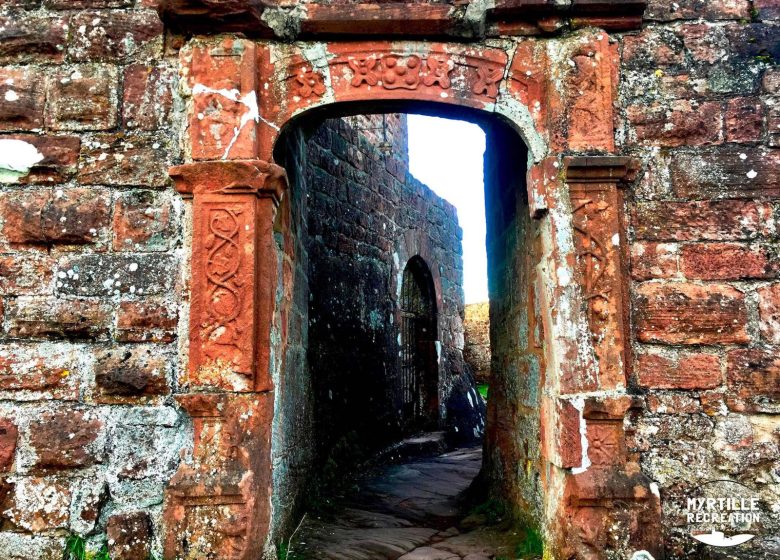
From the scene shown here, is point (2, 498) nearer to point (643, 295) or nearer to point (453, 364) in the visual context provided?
point (643, 295)

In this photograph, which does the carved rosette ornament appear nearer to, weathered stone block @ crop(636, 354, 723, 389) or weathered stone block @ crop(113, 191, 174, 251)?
weathered stone block @ crop(113, 191, 174, 251)

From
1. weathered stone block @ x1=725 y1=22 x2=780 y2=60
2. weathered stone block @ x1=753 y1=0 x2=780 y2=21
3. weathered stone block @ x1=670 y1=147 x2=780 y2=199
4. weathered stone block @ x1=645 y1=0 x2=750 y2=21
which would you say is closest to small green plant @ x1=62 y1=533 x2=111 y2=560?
weathered stone block @ x1=670 y1=147 x2=780 y2=199

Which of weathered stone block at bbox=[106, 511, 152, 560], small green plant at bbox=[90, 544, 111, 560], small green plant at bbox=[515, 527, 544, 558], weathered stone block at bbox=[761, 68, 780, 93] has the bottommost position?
small green plant at bbox=[515, 527, 544, 558]

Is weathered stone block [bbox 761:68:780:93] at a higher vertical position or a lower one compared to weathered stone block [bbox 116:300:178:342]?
higher

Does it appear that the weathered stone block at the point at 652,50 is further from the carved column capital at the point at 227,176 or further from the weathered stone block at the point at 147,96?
the weathered stone block at the point at 147,96

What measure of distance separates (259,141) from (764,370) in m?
2.53

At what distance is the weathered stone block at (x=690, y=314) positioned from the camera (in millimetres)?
2850

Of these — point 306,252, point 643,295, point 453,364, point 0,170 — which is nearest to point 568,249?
point 643,295

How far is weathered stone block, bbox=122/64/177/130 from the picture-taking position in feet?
9.73

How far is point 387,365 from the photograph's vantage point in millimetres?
6742

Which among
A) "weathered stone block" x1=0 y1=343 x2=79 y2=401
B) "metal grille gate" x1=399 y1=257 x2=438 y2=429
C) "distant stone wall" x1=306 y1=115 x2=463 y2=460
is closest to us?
"weathered stone block" x1=0 y1=343 x2=79 y2=401

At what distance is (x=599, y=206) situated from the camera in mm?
2855

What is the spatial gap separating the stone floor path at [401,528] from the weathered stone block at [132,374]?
3.81ft

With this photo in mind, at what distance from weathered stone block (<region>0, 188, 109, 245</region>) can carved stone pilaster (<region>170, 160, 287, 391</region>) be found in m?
0.44
